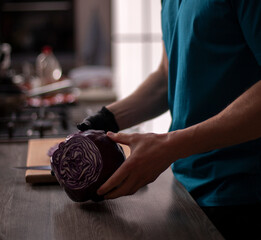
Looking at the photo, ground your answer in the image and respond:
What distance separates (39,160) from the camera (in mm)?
1150

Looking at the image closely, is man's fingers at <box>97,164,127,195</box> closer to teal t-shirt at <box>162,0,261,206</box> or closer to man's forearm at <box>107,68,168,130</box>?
teal t-shirt at <box>162,0,261,206</box>

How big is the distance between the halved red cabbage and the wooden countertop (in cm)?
4

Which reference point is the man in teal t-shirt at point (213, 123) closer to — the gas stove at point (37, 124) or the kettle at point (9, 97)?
the gas stove at point (37, 124)

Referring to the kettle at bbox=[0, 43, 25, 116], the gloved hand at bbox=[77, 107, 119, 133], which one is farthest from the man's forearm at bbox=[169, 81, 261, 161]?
the kettle at bbox=[0, 43, 25, 116]

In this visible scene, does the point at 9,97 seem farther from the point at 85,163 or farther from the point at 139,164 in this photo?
the point at 139,164

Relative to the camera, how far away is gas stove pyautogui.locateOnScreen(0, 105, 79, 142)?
5.07 feet

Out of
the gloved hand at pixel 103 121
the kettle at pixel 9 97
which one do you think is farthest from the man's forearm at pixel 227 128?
the kettle at pixel 9 97

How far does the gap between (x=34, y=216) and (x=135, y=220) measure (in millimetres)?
199

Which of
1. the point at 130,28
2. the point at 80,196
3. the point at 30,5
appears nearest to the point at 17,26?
the point at 30,5

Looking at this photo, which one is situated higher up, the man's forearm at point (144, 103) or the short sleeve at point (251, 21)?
the short sleeve at point (251, 21)

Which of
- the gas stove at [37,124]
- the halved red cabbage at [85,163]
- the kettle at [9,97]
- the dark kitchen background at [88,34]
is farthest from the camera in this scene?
the dark kitchen background at [88,34]

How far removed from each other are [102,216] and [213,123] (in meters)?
0.28

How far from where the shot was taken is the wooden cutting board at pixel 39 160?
3.30ft

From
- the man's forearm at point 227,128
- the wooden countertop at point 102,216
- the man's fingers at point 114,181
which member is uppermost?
the man's forearm at point 227,128
